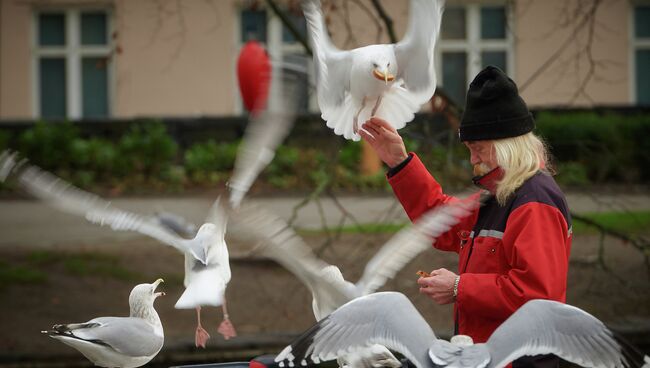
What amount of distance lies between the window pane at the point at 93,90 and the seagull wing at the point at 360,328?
44.5 ft

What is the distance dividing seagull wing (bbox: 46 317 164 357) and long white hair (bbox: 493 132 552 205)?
1.13m

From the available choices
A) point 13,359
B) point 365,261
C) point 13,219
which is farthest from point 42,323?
point 13,219

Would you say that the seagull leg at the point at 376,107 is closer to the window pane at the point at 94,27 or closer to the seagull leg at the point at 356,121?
the seagull leg at the point at 356,121

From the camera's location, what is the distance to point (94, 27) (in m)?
15.0

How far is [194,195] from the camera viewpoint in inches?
484

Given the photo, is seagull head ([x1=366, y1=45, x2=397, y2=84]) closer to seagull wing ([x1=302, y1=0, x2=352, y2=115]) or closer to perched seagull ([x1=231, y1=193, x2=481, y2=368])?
seagull wing ([x1=302, y1=0, x2=352, y2=115])

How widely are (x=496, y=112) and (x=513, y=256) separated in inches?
16.6

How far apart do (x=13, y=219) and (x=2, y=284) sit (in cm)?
320

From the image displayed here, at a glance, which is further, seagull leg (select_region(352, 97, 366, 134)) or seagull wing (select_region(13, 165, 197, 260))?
seagull leg (select_region(352, 97, 366, 134))

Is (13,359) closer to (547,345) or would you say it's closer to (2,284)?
(2,284)

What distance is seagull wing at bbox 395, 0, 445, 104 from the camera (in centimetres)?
344

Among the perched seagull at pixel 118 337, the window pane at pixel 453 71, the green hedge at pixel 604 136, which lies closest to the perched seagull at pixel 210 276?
the perched seagull at pixel 118 337

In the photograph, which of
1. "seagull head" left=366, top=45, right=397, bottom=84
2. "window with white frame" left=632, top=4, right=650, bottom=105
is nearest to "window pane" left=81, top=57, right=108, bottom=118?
"window with white frame" left=632, top=4, right=650, bottom=105

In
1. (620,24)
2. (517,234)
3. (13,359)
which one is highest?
(620,24)
